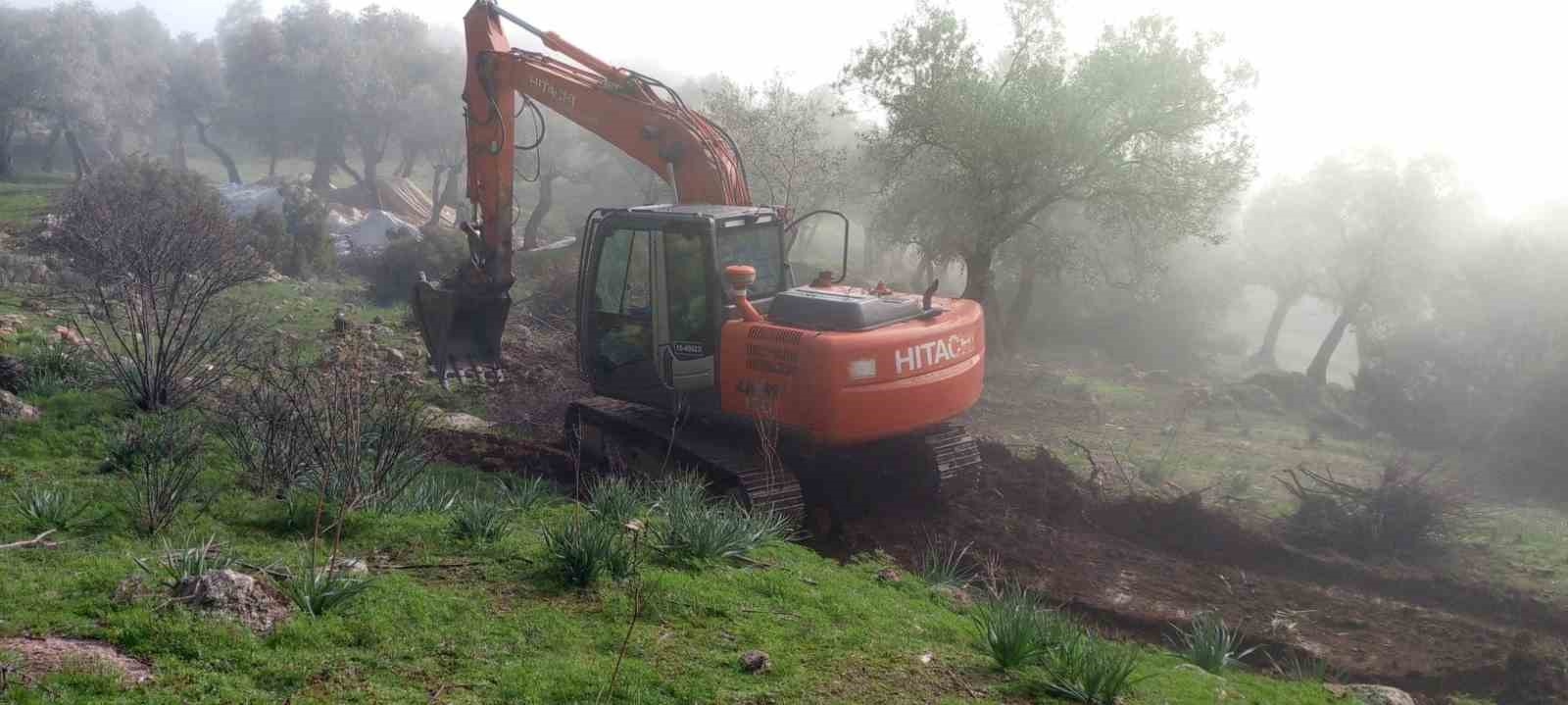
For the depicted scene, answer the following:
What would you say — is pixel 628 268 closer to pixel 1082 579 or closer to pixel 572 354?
pixel 1082 579

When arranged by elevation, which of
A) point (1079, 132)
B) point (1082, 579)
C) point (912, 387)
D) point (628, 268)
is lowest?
point (1082, 579)

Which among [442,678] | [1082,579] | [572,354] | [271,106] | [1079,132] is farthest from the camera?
[271,106]

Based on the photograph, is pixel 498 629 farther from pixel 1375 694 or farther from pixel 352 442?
pixel 1375 694

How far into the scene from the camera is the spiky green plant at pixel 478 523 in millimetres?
7207

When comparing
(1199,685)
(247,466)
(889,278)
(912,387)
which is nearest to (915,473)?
(912,387)

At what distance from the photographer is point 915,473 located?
10.4 m

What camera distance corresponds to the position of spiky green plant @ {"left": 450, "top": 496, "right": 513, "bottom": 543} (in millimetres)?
7207

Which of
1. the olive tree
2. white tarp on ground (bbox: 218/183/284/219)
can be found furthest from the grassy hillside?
white tarp on ground (bbox: 218/183/284/219)

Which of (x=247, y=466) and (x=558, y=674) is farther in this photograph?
(x=247, y=466)

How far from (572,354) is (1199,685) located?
12253mm

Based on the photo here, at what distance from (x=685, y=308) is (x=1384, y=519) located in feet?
22.9

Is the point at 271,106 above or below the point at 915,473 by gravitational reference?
above

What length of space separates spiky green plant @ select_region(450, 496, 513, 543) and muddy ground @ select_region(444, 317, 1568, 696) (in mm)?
3091

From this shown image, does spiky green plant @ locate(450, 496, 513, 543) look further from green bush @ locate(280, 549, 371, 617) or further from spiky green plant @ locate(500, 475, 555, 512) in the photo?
green bush @ locate(280, 549, 371, 617)
